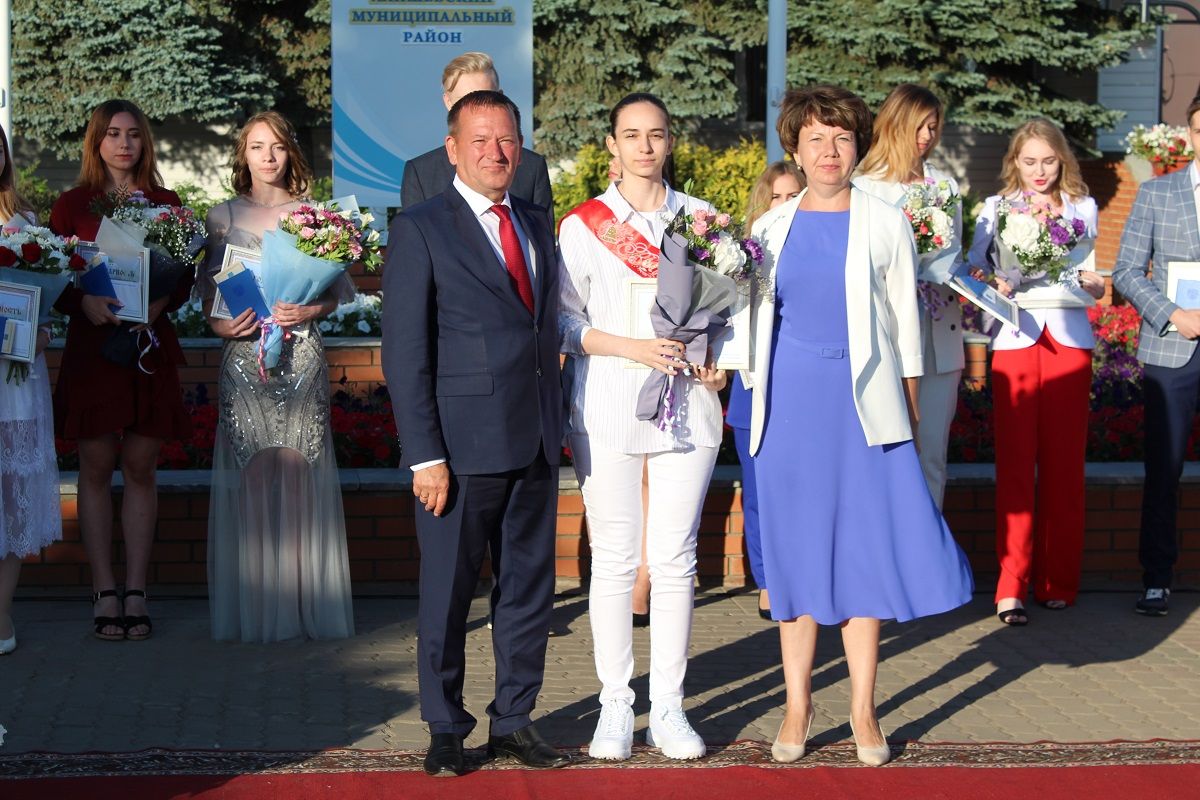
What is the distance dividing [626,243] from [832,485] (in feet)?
3.44

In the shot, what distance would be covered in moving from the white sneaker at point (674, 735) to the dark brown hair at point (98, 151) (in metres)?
3.11

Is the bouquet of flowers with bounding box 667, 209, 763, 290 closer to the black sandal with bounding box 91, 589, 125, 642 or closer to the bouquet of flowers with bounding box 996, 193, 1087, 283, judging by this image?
the bouquet of flowers with bounding box 996, 193, 1087, 283

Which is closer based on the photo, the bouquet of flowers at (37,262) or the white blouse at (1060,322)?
the bouquet of flowers at (37,262)

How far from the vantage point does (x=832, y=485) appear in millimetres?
5184

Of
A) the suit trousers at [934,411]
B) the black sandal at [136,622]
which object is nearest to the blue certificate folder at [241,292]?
the black sandal at [136,622]

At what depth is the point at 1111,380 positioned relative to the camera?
9781 millimetres

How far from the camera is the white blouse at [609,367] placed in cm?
519

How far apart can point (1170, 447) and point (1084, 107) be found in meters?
14.8

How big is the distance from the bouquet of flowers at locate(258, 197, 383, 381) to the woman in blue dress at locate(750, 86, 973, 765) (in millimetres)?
1866

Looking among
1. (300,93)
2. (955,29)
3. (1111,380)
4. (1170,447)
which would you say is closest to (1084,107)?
(955,29)

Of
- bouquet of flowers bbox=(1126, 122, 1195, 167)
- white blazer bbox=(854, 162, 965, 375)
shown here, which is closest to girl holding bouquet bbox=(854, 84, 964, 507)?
white blazer bbox=(854, 162, 965, 375)

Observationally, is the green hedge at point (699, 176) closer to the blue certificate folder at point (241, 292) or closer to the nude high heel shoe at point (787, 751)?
the blue certificate folder at point (241, 292)

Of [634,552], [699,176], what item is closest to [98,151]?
[634,552]

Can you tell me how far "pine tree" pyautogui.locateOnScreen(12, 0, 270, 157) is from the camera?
1975 centimetres
